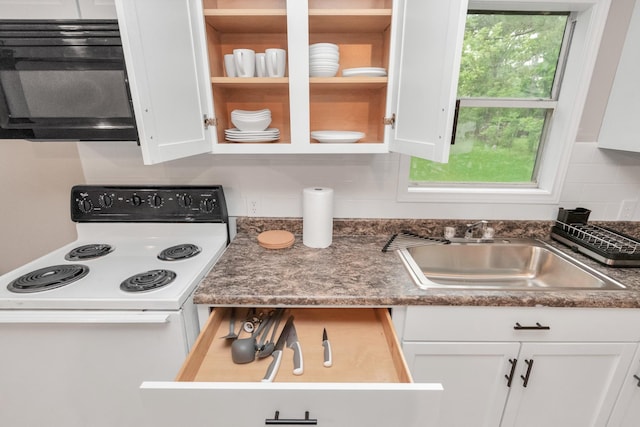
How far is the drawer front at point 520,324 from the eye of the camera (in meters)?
1.02

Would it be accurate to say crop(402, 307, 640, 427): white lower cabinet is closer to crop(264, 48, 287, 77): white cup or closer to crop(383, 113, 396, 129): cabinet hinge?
crop(383, 113, 396, 129): cabinet hinge

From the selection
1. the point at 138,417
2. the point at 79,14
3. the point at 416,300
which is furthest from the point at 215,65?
the point at 138,417

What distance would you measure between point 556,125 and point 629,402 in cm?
125

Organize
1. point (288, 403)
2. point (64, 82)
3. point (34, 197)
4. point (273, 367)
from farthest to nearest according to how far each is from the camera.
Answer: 1. point (34, 197)
2. point (64, 82)
3. point (273, 367)
4. point (288, 403)

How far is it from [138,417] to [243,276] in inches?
24.3

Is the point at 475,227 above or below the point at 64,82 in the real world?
below

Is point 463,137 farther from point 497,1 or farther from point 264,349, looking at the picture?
point 264,349

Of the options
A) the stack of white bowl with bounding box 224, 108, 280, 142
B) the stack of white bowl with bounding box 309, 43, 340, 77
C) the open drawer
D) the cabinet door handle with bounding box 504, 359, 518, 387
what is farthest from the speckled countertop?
the stack of white bowl with bounding box 309, 43, 340, 77

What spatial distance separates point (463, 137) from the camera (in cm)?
154

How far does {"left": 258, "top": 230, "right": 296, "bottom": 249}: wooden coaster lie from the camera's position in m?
1.37

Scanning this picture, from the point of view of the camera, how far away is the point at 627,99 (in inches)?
50.5

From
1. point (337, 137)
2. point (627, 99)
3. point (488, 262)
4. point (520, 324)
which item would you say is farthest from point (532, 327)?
point (627, 99)

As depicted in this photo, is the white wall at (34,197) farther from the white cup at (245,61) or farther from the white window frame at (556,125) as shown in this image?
the white window frame at (556,125)

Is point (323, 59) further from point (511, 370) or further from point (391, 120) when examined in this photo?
point (511, 370)
